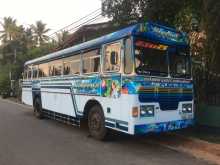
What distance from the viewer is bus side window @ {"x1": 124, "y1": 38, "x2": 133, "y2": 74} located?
8.19 metres

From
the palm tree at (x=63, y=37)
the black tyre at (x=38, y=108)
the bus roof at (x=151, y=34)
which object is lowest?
the black tyre at (x=38, y=108)

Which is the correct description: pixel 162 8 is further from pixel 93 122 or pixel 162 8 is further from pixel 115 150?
pixel 115 150

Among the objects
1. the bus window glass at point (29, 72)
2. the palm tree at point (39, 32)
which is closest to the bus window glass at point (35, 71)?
the bus window glass at point (29, 72)

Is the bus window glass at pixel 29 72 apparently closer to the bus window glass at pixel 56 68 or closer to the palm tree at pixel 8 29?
the bus window glass at pixel 56 68

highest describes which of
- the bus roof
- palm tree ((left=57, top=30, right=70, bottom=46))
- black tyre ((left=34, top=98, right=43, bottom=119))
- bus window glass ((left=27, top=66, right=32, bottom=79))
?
palm tree ((left=57, top=30, right=70, bottom=46))

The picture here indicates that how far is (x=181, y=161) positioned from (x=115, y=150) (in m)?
1.78

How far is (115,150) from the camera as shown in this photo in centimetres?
855

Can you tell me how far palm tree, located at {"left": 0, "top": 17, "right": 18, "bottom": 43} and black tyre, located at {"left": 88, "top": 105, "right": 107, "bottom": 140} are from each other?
166 feet

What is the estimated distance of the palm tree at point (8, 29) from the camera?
57.4 m

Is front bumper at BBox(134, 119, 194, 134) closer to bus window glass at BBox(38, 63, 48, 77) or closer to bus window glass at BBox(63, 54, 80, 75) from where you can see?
bus window glass at BBox(63, 54, 80, 75)

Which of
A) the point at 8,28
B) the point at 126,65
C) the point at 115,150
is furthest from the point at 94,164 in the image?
the point at 8,28

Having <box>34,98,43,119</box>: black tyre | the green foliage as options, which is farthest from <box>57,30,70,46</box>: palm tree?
<box>34,98,43,119</box>: black tyre

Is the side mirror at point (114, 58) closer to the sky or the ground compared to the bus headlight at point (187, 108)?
closer to the sky

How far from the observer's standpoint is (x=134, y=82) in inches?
316
